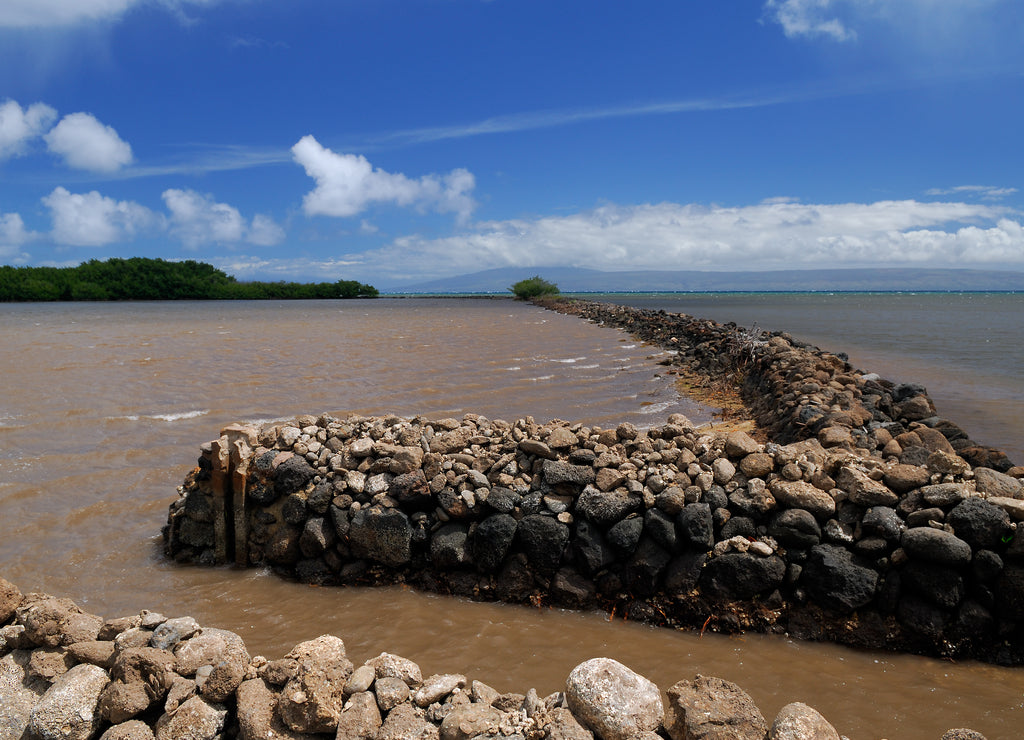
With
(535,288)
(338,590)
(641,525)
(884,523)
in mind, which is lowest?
(338,590)

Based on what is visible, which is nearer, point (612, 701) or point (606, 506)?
point (612, 701)

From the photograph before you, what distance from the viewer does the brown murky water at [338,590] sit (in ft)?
13.5

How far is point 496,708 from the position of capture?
313 centimetres

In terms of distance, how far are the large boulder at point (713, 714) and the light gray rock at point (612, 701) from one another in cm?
11

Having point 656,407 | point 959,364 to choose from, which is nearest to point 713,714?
point 656,407

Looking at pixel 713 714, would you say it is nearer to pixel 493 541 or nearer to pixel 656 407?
pixel 493 541

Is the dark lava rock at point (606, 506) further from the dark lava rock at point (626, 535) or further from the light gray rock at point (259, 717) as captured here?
the light gray rock at point (259, 717)

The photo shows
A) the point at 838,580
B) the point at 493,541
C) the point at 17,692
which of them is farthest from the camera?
the point at 493,541

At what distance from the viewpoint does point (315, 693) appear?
120 inches

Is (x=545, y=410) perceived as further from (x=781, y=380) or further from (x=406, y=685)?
(x=406, y=685)

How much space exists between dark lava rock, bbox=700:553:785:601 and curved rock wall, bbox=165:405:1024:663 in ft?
0.04

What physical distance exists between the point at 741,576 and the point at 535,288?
264 ft

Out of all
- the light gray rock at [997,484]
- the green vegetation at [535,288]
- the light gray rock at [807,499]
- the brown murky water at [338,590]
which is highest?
the green vegetation at [535,288]

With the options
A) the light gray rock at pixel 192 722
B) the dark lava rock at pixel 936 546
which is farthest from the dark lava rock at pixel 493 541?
the dark lava rock at pixel 936 546
